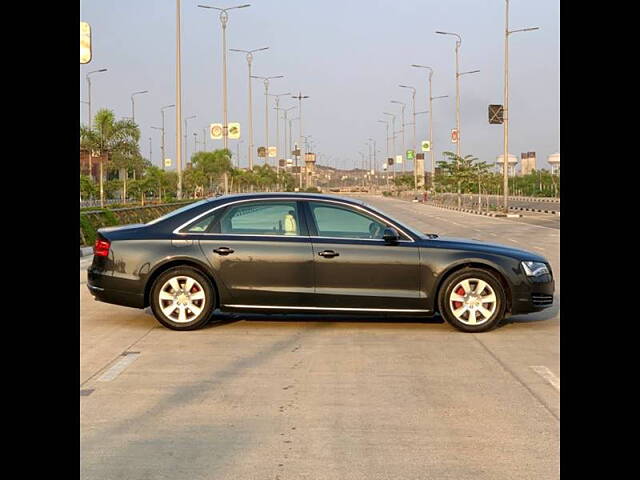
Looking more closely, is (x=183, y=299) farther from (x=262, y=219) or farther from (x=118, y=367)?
(x=118, y=367)

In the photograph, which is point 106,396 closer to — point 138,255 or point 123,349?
point 123,349

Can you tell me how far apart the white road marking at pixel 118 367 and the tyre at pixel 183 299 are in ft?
4.79

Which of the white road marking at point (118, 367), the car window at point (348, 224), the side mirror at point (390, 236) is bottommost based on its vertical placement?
the white road marking at point (118, 367)

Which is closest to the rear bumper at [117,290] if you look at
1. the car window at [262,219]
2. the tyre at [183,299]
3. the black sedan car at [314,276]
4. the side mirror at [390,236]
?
the black sedan car at [314,276]

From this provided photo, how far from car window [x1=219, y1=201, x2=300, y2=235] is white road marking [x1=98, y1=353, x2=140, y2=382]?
2243mm

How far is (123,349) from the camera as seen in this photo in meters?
9.72

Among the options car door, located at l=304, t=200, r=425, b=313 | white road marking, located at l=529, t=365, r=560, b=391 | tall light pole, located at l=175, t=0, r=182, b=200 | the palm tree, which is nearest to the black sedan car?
car door, located at l=304, t=200, r=425, b=313

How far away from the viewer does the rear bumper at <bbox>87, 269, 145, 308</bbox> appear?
35.7 feet

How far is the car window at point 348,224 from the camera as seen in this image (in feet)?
36.4

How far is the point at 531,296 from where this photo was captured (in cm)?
1094

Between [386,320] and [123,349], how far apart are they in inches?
134

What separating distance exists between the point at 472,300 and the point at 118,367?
406cm

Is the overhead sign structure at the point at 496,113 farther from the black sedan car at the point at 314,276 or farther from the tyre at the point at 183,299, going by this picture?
the tyre at the point at 183,299
